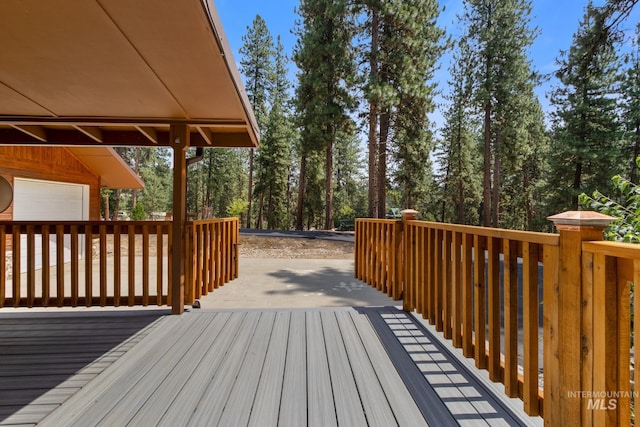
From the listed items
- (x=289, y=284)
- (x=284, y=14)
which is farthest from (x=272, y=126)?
(x=289, y=284)

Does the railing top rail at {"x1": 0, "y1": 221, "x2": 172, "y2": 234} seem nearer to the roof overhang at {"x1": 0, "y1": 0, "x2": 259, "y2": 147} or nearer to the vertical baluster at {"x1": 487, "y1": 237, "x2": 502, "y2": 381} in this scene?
the roof overhang at {"x1": 0, "y1": 0, "x2": 259, "y2": 147}

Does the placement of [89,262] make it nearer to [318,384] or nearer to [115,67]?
[115,67]

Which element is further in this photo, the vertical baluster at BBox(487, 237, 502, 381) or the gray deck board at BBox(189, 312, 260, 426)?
the vertical baluster at BBox(487, 237, 502, 381)

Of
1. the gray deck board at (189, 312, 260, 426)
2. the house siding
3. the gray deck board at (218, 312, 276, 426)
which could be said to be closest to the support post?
the gray deck board at (189, 312, 260, 426)

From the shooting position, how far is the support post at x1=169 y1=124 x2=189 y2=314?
131 inches

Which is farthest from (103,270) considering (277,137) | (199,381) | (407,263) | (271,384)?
(277,137)

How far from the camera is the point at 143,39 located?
199 centimetres

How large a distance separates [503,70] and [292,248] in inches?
553

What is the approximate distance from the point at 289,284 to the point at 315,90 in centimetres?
1140

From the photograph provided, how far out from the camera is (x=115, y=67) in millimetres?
2363

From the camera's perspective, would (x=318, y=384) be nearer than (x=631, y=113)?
Yes

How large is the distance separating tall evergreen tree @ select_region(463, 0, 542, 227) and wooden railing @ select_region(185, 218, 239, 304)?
14.9 m

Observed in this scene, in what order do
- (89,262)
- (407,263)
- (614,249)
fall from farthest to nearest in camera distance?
(89,262) → (407,263) → (614,249)

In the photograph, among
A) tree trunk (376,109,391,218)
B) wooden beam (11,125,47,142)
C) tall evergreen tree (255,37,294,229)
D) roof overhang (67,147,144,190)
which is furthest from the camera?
tall evergreen tree (255,37,294,229)
